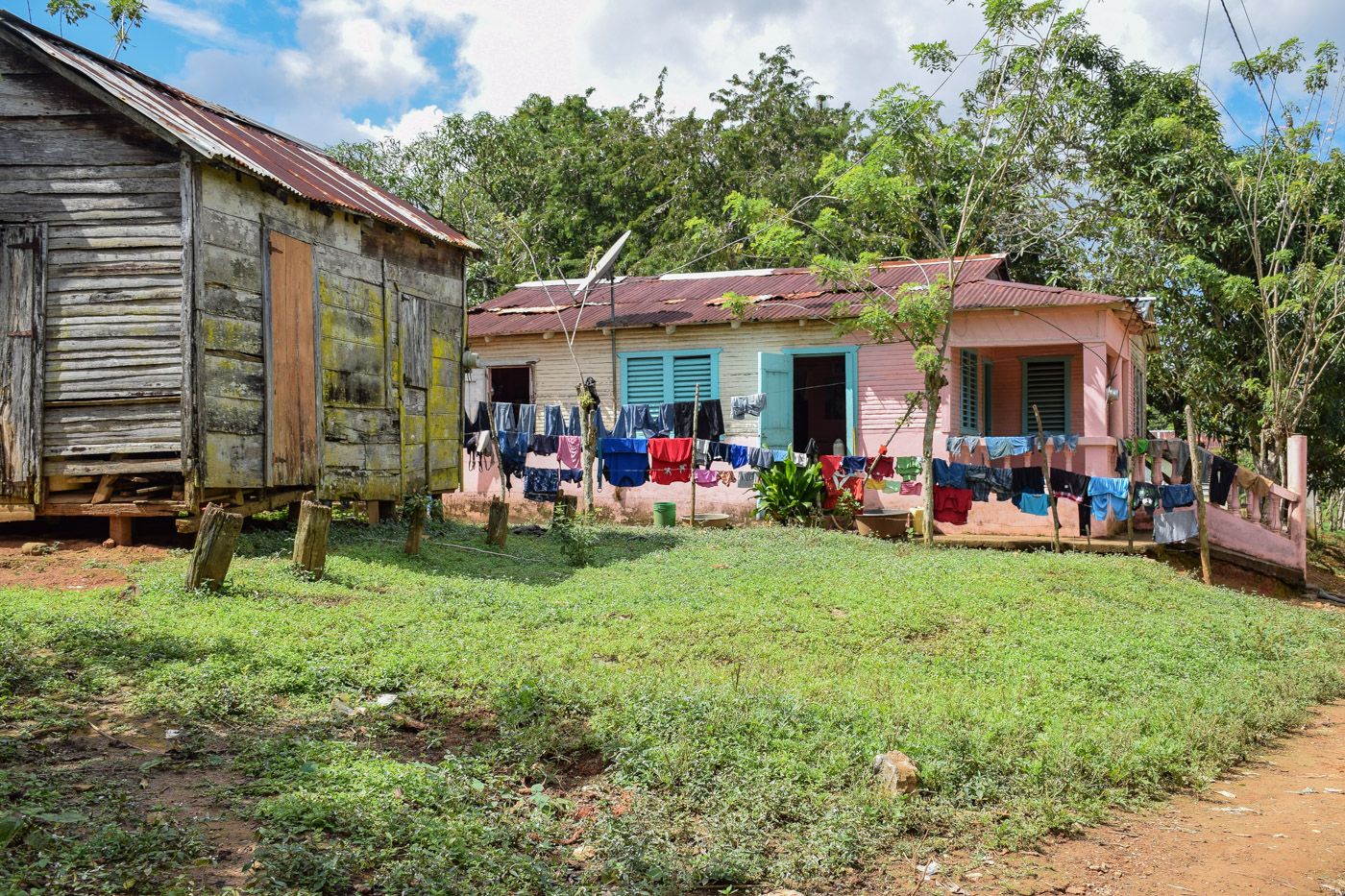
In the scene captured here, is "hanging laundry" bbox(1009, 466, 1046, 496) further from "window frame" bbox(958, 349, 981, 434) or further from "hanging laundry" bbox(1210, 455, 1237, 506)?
"hanging laundry" bbox(1210, 455, 1237, 506)

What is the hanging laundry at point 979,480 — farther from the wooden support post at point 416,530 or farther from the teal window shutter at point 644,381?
the wooden support post at point 416,530

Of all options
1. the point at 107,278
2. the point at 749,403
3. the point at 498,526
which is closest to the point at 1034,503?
the point at 749,403

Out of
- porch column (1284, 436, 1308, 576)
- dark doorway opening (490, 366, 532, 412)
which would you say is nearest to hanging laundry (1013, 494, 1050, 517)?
porch column (1284, 436, 1308, 576)

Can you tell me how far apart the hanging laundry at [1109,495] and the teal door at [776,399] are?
188 inches

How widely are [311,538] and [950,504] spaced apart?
31.6 ft

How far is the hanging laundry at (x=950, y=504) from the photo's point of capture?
48.8ft

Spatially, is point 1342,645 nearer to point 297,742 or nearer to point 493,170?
point 297,742

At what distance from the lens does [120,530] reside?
9.61 metres

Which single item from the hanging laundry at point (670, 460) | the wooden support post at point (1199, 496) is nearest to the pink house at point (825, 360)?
the hanging laundry at point (670, 460)

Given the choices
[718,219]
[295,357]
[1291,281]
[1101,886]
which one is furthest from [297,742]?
[718,219]

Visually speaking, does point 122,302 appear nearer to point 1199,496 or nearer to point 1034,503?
point 1034,503

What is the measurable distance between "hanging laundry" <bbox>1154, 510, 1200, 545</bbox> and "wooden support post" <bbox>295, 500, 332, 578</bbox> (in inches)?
442

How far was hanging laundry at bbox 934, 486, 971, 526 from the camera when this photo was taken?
14.9 meters

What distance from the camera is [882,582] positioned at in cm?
1008
